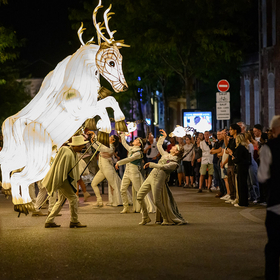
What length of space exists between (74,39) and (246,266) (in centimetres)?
3211

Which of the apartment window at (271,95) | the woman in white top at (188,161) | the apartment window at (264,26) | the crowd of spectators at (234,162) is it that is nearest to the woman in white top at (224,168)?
the crowd of spectators at (234,162)

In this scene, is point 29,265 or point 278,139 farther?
point 29,265

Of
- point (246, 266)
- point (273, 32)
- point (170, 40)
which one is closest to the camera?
point (246, 266)

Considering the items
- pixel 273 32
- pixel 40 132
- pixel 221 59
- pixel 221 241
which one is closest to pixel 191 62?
pixel 221 59

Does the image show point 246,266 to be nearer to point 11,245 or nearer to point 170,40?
point 11,245

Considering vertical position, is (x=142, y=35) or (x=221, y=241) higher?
(x=142, y=35)

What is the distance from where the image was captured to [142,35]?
30766mm

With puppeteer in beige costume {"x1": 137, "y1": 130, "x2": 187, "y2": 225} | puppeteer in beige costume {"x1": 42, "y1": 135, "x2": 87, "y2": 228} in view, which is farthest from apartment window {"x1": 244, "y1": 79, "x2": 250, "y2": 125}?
puppeteer in beige costume {"x1": 42, "y1": 135, "x2": 87, "y2": 228}

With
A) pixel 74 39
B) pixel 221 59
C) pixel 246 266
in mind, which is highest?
pixel 74 39

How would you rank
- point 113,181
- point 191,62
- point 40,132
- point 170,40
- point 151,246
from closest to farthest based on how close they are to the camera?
point 151,246, point 40,132, point 113,181, point 170,40, point 191,62

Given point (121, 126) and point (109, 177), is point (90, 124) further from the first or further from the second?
point (109, 177)

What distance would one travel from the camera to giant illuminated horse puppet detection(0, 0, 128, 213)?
39.3 ft

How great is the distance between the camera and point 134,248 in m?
9.18

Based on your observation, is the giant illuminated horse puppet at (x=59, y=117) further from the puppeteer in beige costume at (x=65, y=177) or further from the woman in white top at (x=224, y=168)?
the woman in white top at (x=224, y=168)
